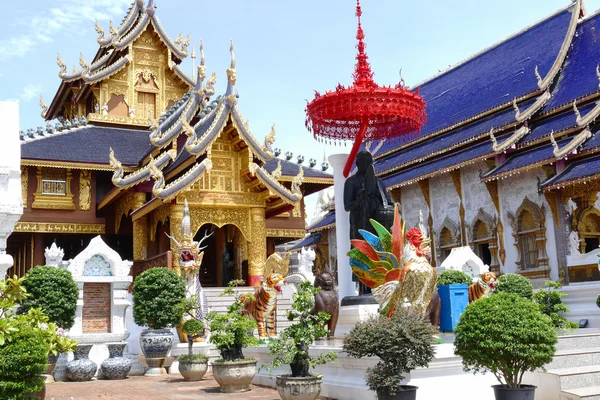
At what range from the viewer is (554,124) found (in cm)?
1873

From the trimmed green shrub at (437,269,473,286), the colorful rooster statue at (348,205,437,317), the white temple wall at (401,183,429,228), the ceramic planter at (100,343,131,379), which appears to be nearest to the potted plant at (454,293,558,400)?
the colorful rooster statue at (348,205,437,317)

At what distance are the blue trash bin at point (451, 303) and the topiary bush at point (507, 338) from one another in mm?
4041

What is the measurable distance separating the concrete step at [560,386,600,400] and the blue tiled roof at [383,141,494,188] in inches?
512

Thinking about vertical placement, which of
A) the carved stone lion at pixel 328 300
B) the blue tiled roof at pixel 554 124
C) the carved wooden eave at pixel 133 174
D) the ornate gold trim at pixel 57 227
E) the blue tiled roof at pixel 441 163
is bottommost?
the carved stone lion at pixel 328 300

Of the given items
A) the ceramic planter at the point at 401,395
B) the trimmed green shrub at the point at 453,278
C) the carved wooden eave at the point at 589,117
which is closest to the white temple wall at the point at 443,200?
the carved wooden eave at the point at 589,117

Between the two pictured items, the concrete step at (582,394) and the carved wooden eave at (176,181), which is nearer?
the concrete step at (582,394)

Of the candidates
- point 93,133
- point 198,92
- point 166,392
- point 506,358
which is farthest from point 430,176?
point 506,358

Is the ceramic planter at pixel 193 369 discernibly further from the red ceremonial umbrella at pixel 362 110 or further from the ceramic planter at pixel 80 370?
the red ceremonial umbrella at pixel 362 110

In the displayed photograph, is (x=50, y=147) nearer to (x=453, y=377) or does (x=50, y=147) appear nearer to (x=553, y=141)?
(x=553, y=141)

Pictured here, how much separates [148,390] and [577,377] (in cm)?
522

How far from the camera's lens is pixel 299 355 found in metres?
6.81

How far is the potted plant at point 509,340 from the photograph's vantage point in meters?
5.70

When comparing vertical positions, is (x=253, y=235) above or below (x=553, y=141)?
below

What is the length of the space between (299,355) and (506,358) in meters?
2.09
